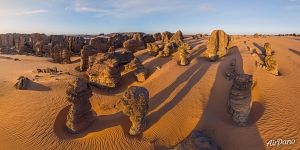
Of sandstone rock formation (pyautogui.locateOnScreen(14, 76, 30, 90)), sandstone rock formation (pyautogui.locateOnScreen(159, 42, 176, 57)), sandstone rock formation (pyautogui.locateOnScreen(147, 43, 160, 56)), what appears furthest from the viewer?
sandstone rock formation (pyautogui.locateOnScreen(147, 43, 160, 56))

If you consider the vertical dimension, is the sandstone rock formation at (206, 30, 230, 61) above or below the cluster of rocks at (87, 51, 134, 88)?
above

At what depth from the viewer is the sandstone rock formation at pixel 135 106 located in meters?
17.3

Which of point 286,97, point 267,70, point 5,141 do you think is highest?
point 267,70

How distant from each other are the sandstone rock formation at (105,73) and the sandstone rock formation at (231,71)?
11.4 m

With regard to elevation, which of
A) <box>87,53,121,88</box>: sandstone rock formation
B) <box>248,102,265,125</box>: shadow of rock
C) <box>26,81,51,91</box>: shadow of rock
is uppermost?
<box>87,53,121,88</box>: sandstone rock formation

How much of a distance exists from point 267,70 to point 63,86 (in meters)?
20.7

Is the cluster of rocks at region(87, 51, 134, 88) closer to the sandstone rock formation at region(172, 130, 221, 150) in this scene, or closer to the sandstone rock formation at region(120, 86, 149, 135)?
the sandstone rock formation at region(120, 86, 149, 135)

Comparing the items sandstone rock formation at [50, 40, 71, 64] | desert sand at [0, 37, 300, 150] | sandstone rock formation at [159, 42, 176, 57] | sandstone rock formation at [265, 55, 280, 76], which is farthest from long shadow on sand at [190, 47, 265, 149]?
sandstone rock formation at [50, 40, 71, 64]

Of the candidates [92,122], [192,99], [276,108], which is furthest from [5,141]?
[276,108]

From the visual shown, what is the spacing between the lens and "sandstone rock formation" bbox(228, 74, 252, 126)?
18.0 m

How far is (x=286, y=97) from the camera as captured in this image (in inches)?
802

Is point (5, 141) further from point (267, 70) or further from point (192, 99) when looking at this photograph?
point (267, 70)

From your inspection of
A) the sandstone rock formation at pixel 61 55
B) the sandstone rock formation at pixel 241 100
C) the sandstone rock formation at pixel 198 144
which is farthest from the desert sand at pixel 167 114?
the sandstone rock formation at pixel 61 55

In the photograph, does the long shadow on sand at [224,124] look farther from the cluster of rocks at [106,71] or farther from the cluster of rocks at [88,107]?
the cluster of rocks at [106,71]
